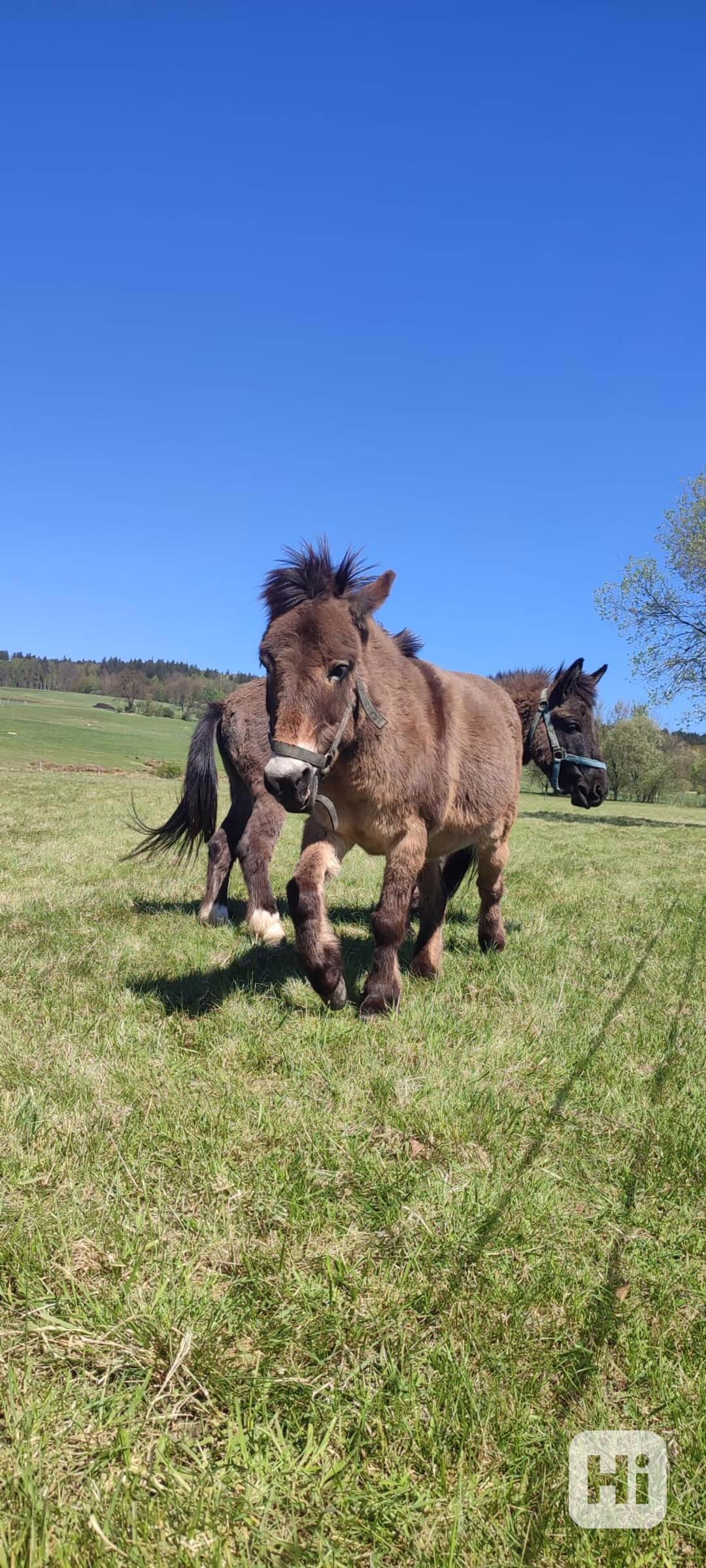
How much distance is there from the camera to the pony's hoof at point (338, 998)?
4363 millimetres

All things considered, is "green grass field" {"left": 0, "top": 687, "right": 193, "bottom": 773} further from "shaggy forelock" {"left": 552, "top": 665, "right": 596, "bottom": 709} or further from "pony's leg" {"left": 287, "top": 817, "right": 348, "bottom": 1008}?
"pony's leg" {"left": 287, "top": 817, "right": 348, "bottom": 1008}

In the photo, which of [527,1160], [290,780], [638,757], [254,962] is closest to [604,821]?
[254,962]

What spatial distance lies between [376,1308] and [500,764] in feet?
14.6

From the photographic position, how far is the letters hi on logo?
158 centimetres

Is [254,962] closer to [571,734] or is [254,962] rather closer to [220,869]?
[220,869]

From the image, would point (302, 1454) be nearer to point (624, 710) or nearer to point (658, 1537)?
point (658, 1537)

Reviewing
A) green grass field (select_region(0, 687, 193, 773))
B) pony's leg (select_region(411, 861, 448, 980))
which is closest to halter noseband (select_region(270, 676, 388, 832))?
pony's leg (select_region(411, 861, 448, 980))

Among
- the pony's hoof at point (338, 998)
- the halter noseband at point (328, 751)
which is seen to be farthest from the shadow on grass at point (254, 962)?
the halter noseband at point (328, 751)

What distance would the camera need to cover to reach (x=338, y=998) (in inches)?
173

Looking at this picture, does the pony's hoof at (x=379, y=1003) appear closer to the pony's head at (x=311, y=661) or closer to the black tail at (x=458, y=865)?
the pony's head at (x=311, y=661)

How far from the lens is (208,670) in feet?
379

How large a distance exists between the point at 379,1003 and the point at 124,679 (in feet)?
386

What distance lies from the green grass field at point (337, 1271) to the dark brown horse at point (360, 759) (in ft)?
1.94

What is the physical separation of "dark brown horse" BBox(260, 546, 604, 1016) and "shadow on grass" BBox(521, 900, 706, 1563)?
181cm
